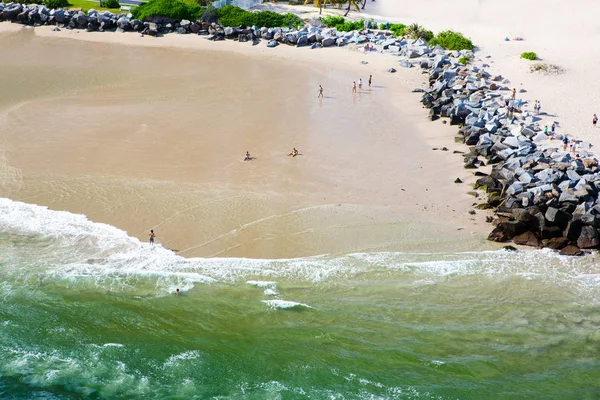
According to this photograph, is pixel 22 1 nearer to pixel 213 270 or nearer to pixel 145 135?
pixel 145 135

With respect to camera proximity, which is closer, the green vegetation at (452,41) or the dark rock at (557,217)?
the dark rock at (557,217)

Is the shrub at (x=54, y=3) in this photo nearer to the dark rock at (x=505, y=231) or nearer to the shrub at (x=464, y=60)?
the shrub at (x=464, y=60)

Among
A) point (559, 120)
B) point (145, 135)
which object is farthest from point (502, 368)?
point (145, 135)

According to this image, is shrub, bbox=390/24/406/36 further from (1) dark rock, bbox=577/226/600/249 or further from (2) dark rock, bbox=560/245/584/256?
(2) dark rock, bbox=560/245/584/256

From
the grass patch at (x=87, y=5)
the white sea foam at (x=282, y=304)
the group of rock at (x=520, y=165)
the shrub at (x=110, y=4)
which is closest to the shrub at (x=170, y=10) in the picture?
the grass patch at (x=87, y=5)

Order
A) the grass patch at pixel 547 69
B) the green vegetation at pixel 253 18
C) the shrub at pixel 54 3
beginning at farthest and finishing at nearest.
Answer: the shrub at pixel 54 3
the green vegetation at pixel 253 18
the grass patch at pixel 547 69

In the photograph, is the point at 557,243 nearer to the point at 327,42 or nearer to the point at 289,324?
the point at 289,324

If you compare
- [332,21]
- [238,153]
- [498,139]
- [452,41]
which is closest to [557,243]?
[498,139]
